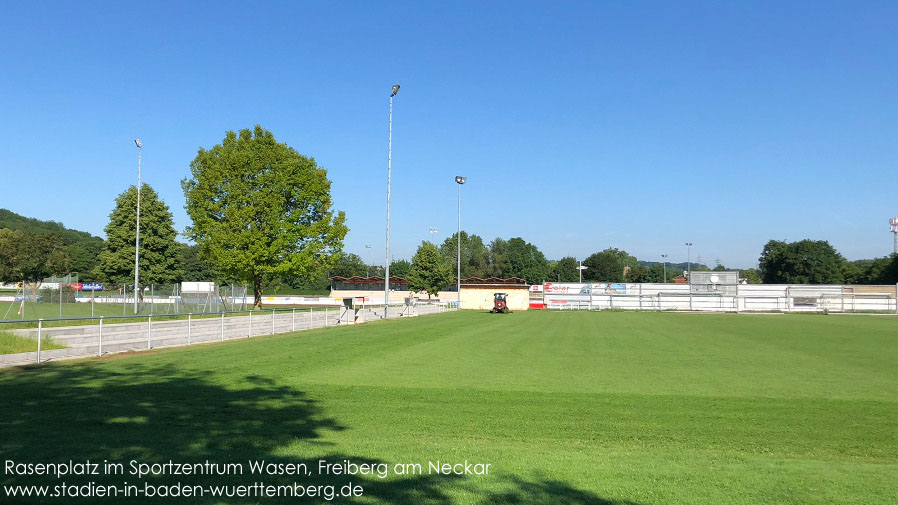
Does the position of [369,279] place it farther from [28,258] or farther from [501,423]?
[501,423]

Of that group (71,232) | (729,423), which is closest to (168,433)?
(729,423)

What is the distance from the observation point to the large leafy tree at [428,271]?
92.3 meters

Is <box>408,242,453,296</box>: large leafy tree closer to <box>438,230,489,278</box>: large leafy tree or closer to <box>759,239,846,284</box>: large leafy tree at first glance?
<box>438,230,489,278</box>: large leafy tree

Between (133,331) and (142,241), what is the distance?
44699 mm

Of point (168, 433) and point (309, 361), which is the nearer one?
point (168, 433)

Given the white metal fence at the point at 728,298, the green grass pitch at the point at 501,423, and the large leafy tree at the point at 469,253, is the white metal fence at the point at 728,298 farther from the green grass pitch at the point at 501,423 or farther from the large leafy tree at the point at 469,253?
the large leafy tree at the point at 469,253

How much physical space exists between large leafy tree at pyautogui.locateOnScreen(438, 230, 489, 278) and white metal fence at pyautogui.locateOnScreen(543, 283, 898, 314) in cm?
8846

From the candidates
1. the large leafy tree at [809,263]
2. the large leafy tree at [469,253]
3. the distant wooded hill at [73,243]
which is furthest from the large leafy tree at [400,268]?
the large leafy tree at [809,263]

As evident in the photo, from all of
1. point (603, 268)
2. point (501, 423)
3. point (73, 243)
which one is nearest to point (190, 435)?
point (501, 423)

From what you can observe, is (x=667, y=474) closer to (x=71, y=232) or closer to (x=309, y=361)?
(x=309, y=361)

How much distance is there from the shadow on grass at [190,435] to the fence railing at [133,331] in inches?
163

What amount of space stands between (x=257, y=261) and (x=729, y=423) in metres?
37.0

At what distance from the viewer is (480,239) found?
187625mm

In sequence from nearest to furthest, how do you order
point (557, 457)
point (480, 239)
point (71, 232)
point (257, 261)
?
point (557, 457) → point (257, 261) → point (71, 232) → point (480, 239)
